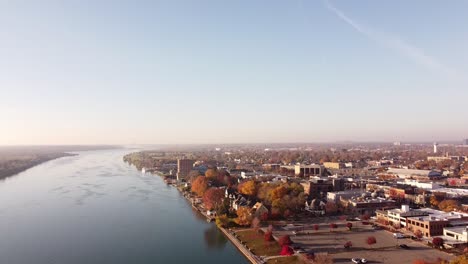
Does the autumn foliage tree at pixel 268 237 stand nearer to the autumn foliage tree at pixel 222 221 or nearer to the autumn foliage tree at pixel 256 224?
the autumn foliage tree at pixel 256 224

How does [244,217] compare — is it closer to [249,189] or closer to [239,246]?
[239,246]

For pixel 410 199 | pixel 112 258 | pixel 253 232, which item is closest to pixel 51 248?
pixel 112 258

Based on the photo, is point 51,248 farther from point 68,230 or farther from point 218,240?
→ point 218,240

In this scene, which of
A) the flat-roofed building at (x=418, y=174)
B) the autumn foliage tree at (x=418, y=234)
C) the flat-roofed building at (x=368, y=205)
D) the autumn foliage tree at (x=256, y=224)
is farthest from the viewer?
the flat-roofed building at (x=418, y=174)

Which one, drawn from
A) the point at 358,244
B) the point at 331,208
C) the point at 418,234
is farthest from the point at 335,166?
the point at 358,244

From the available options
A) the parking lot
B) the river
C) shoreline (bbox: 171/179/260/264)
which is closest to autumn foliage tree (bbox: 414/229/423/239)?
the parking lot

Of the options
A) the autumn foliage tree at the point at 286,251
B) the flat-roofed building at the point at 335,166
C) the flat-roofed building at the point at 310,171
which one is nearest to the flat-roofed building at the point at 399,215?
the autumn foliage tree at the point at 286,251
